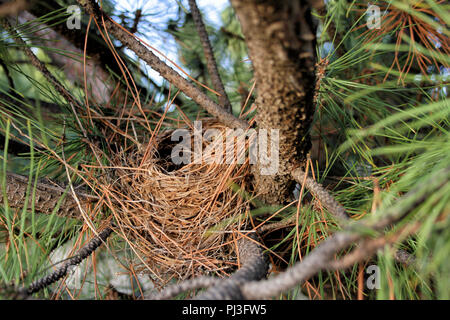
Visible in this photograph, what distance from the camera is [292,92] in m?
0.39

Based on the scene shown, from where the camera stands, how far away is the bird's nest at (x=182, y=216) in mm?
604

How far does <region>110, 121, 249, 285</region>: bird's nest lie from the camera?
1.98ft

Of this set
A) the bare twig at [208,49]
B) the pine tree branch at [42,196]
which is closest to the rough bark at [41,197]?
the pine tree branch at [42,196]

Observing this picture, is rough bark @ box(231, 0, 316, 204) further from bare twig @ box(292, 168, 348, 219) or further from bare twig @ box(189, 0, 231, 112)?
bare twig @ box(189, 0, 231, 112)

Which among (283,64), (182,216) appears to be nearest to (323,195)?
(283,64)

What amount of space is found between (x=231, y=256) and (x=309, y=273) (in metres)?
0.37

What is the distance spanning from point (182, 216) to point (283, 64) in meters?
0.42

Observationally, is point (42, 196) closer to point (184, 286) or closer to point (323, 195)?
point (184, 286)

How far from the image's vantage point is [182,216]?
2.12ft

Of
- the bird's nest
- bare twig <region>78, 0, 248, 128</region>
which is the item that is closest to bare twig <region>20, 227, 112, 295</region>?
the bird's nest

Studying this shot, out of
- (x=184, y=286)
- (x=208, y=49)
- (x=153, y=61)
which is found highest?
(x=208, y=49)

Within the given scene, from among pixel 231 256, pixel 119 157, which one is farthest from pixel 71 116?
pixel 231 256

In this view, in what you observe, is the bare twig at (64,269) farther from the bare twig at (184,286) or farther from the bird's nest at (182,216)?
the bare twig at (184,286)
